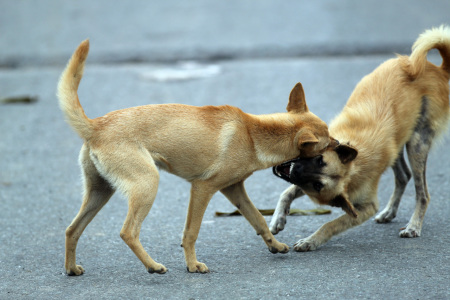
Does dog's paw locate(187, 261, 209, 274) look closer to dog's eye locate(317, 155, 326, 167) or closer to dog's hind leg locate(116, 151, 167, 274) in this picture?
dog's hind leg locate(116, 151, 167, 274)

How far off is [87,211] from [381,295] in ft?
6.82

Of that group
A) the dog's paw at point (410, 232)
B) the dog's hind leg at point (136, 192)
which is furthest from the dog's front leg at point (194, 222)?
the dog's paw at point (410, 232)

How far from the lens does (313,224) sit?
5.60m

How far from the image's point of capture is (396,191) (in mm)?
5793

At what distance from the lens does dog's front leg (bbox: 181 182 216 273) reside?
4555 millimetres

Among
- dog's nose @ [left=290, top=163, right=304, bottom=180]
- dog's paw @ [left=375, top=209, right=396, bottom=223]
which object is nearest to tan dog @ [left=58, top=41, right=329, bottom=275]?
dog's nose @ [left=290, top=163, right=304, bottom=180]

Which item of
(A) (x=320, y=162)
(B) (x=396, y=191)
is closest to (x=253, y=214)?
(A) (x=320, y=162)

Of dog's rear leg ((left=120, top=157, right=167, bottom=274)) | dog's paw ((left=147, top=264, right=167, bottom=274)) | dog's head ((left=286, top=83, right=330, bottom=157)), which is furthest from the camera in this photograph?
dog's head ((left=286, top=83, right=330, bottom=157))

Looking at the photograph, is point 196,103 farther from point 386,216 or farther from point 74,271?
point 74,271

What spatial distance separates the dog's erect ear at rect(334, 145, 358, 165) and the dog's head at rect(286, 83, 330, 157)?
0.16m

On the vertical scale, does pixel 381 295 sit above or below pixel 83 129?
below

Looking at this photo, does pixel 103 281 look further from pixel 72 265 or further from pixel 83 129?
pixel 83 129

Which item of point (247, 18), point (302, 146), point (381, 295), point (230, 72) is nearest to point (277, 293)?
point (381, 295)

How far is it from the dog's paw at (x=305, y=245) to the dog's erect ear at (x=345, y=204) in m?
0.36
